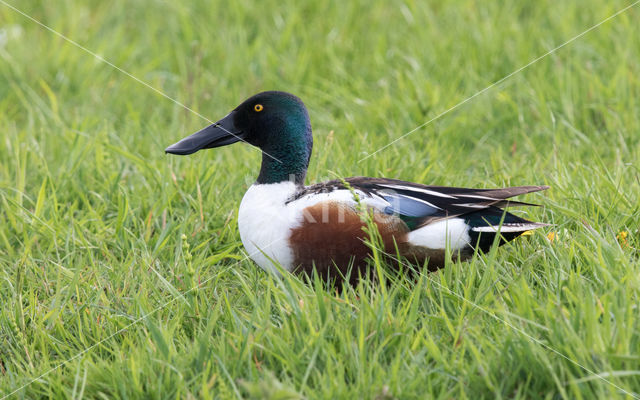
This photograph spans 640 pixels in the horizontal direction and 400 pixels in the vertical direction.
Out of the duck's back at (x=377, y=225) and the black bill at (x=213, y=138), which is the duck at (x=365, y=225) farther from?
the black bill at (x=213, y=138)

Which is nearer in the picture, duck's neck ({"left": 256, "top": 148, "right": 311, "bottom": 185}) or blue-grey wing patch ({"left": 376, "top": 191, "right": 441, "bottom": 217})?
blue-grey wing patch ({"left": 376, "top": 191, "right": 441, "bottom": 217})

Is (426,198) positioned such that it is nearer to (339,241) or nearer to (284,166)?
(339,241)

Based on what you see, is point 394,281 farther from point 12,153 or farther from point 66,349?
point 12,153

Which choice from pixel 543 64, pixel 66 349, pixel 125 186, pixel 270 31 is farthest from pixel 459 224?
pixel 270 31

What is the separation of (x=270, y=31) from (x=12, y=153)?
2040 mm

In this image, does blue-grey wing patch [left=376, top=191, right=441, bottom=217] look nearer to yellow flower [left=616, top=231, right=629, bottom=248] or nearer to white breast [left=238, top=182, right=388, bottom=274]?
white breast [left=238, top=182, right=388, bottom=274]

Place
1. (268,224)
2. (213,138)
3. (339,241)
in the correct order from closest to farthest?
(339,241), (268,224), (213,138)

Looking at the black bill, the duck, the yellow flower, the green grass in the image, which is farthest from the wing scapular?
the black bill

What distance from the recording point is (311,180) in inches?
136

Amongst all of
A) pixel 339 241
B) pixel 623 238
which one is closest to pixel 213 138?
pixel 339 241

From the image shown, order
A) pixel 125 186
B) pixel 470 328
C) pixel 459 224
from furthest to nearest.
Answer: pixel 125 186 < pixel 459 224 < pixel 470 328

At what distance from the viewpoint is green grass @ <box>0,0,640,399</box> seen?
2172mm

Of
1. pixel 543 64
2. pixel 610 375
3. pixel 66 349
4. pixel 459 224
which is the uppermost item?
pixel 543 64

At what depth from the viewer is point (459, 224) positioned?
2664 mm
